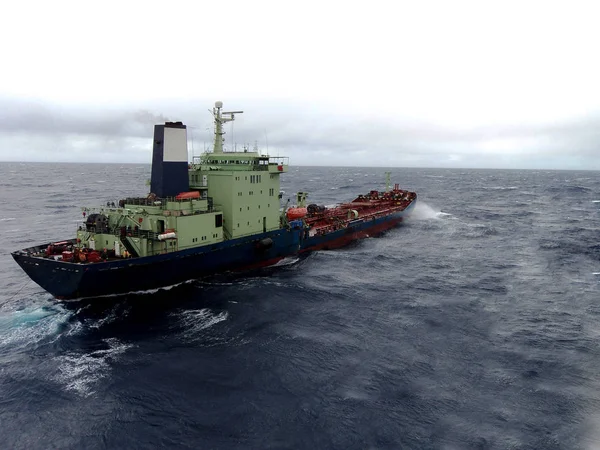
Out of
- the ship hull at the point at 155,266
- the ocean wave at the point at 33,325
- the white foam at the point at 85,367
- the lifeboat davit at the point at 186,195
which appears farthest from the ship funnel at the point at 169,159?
the white foam at the point at 85,367

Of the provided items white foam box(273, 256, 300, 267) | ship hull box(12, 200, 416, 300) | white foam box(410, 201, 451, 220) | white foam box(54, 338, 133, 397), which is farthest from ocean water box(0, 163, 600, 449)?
white foam box(410, 201, 451, 220)

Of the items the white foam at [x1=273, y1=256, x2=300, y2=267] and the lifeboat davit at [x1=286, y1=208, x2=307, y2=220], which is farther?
the lifeboat davit at [x1=286, y1=208, x2=307, y2=220]

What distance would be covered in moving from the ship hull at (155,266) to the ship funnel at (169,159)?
533 centimetres

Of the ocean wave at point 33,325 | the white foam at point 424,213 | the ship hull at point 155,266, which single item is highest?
the white foam at point 424,213

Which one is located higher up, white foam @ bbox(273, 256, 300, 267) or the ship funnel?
the ship funnel

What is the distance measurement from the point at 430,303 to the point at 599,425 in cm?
1330

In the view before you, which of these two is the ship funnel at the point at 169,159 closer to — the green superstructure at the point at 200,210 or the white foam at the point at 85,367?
the green superstructure at the point at 200,210

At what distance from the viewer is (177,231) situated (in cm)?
2877

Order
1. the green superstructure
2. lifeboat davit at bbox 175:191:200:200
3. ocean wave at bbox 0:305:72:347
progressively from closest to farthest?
ocean wave at bbox 0:305:72:347 < the green superstructure < lifeboat davit at bbox 175:191:200:200

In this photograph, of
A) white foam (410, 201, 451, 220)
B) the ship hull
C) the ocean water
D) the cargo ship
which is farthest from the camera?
white foam (410, 201, 451, 220)

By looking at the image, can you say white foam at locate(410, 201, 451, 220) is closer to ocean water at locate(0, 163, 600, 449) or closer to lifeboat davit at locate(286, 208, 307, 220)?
lifeboat davit at locate(286, 208, 307, 220)

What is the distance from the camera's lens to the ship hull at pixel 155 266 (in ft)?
83.1

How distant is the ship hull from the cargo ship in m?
0.06

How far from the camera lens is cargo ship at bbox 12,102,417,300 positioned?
26.1 metres
